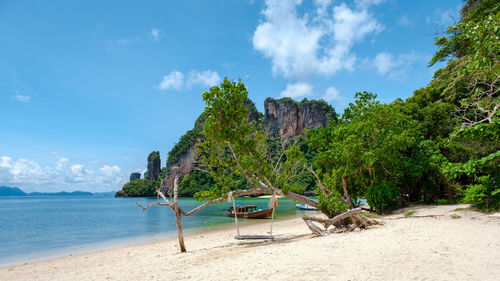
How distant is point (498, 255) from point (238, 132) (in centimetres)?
802

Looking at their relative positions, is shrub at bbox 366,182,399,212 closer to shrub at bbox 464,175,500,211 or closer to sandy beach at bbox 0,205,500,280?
shrub at bbox 464,175,500,211

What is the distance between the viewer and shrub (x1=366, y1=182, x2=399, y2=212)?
46.0 feet

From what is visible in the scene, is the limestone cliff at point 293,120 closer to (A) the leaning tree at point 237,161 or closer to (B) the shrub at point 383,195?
(B) the shrub at point 383,195

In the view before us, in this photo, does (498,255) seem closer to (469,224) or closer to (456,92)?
(469,224)

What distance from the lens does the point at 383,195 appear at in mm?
14070

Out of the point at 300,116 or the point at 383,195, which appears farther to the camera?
the point at 300,116

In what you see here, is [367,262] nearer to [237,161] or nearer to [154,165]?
[237,161]

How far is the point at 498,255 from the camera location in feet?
16.6

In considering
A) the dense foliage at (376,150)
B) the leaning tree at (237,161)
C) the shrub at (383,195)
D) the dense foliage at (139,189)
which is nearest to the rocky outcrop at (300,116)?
the dense foliage at (139,189)

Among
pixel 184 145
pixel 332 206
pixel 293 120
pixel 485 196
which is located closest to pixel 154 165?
pixel 184 145

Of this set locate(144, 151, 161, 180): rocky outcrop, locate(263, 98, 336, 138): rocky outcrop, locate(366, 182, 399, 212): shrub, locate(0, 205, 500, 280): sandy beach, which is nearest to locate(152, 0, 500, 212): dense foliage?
locate(366, 182, 399, 212): shrub

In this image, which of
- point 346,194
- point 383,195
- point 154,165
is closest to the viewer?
point 383,195

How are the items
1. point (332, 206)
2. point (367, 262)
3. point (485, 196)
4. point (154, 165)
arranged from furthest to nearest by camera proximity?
1. point (154, 165)
2. point (332, 206)
3. point (485, 196)
4. point (367, 262)

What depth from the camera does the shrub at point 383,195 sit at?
46.0ft
